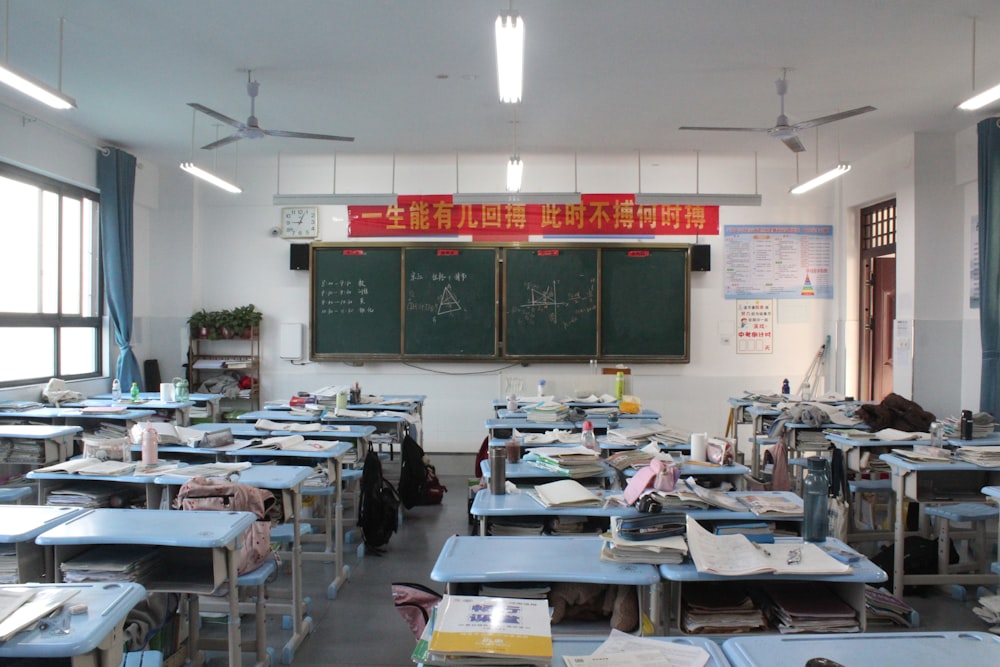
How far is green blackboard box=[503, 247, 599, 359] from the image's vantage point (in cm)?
719

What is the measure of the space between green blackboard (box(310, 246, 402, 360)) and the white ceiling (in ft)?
4.51

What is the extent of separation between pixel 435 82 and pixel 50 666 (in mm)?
4452

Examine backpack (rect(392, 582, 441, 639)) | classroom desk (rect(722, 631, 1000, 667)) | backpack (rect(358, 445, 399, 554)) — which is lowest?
backpack (rect(358, 445, 399, 554))

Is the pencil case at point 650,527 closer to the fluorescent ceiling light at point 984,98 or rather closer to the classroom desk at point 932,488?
the classroom desk at point 932,488

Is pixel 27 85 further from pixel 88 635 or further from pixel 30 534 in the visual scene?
pixel 88 635

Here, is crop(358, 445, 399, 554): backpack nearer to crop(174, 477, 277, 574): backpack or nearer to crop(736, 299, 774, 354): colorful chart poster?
crop(174, 477, 277, 574): backpack

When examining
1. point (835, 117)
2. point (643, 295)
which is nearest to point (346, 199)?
point (643, 295)

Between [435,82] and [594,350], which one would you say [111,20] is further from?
[594,350]

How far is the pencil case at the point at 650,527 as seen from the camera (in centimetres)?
189

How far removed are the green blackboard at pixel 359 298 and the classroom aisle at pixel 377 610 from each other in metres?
3.02

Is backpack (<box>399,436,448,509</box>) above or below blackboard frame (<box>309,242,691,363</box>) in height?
below

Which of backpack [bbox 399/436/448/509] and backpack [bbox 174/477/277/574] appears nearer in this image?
backpack [bbox 174/477/277/574]

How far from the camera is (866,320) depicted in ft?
23.5

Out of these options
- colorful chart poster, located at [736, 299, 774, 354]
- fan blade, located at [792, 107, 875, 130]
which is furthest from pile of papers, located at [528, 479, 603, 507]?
colorful chart poster, located at [736, 299, 774, 354]
